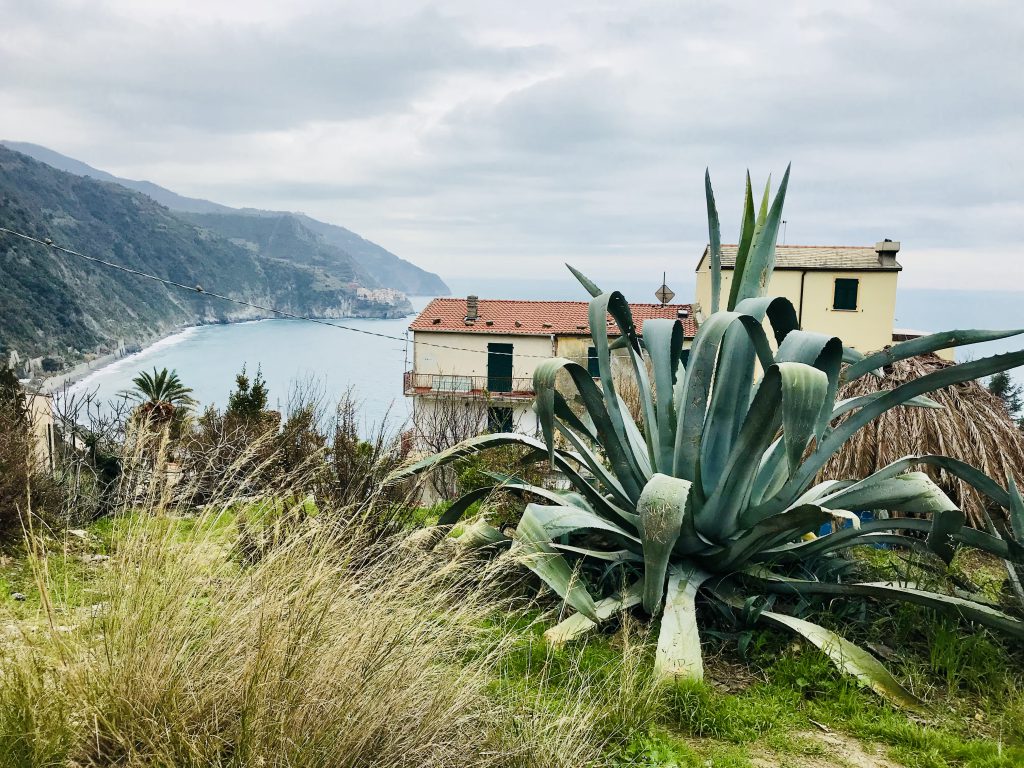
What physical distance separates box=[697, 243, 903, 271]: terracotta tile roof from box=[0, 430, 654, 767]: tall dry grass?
81.3 feet

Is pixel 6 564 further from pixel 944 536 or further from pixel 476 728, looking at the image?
pixel 944 536

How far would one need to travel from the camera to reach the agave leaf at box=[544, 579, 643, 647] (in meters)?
3.65

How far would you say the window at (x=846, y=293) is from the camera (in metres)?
26.7

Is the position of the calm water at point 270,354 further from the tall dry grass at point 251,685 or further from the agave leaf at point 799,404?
the tall dry grass at point 251,685

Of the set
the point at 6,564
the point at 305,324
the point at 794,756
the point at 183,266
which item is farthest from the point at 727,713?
the point at 305,324

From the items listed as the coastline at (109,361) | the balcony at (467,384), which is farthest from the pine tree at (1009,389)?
the coastline at (109,361)

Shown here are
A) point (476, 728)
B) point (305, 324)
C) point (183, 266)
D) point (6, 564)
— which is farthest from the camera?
point (305, 324)

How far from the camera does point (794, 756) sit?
2945 millimetres

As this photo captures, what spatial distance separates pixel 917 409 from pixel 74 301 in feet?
206

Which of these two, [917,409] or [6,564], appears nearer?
[6,564]

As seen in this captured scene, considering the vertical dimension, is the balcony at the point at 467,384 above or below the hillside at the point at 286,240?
below

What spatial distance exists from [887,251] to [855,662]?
2626cm

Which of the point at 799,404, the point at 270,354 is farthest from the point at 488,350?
the point at 270,354

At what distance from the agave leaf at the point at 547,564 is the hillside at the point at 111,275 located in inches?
1910
